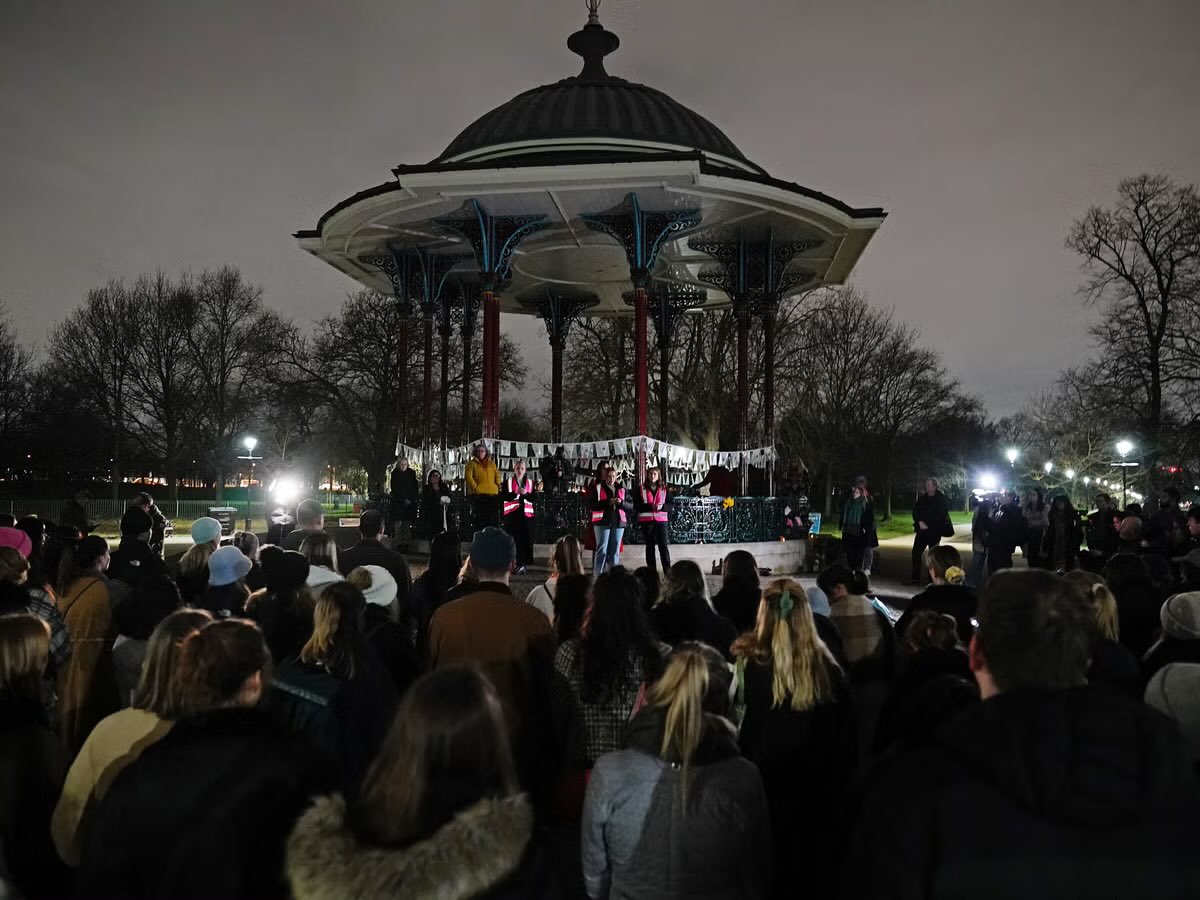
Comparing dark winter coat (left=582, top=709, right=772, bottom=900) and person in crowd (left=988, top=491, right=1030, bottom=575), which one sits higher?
person in crowd (left=988, top=491, right=1030, bottom=575)

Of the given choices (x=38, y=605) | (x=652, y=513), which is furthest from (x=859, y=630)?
(x=652, y=513)

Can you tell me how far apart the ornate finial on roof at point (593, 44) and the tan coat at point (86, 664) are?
21.8 meters

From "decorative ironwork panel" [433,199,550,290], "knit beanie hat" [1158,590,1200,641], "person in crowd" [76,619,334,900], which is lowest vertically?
"person in crowd" [76,619,334,900]

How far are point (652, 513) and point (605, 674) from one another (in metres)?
10.0

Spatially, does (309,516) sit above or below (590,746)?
above

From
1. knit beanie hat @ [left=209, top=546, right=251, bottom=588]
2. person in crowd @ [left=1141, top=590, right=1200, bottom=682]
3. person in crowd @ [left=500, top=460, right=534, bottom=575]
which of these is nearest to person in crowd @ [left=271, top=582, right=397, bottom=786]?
knit beanie hat @ [left=209, top=546, right=251, bottom=588]

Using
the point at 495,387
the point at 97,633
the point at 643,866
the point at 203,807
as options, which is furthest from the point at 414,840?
the point at 495,387

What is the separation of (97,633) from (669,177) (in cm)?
1359

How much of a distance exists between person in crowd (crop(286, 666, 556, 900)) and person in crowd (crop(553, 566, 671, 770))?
201 centimetres

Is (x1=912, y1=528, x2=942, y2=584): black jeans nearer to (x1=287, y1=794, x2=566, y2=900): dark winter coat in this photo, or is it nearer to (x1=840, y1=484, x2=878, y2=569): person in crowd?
(x1=840, y1=484, x2=878, y2=569): person in crowd

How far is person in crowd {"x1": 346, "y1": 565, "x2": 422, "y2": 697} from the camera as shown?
4809 millimetres

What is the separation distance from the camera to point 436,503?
18109mm

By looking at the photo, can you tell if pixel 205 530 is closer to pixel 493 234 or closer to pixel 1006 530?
pixel 1006 530

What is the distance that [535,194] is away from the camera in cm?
1816
